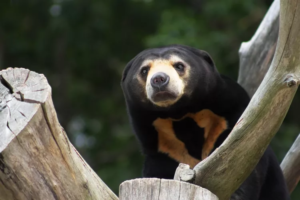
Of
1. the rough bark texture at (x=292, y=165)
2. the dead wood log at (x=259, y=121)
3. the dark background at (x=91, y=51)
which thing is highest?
the dead wood log at (x=259, y=121)

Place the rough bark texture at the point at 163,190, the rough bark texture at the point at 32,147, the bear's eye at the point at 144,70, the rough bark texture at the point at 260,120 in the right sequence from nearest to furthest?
the rough bark texture at the point at 32,147 < the rough bark texture at the point at 163,190 < the rough bark texture at the point at 260,120 < the bear's eye at the point at 144,70

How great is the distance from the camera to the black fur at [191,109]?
635cm

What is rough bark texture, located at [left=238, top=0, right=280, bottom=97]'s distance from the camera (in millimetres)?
7469

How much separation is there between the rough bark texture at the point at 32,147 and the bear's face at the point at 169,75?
158 cm

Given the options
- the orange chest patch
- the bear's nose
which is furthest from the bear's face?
Result: the orange chest patch

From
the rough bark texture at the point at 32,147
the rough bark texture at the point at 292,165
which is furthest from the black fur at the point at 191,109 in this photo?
the rough bark texture at the point at 32,147

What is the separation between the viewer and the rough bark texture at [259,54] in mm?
7469

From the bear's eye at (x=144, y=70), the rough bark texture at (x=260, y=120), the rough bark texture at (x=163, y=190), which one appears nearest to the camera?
the rough bark texture at (x=163, y=190)

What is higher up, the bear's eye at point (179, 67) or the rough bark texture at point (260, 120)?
the rough bark texture at point (260, 120)

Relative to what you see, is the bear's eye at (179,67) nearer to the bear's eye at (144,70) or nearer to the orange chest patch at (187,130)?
the bear's eye at (144,70)

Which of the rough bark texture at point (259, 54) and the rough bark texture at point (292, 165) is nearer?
the rough bark texture at point (292, 165)

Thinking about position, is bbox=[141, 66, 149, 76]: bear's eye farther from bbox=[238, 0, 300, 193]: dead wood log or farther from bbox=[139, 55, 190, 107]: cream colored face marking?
bbox=[238, 0, 300, 193]: dead wood log

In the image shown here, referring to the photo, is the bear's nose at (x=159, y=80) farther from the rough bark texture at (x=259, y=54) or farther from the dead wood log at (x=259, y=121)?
the rough bark texture at (x=259, y=54)

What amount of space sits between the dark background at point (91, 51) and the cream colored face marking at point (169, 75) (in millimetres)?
6560
